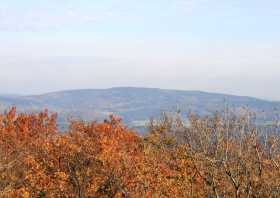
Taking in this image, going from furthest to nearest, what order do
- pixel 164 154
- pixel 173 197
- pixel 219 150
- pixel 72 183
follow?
pixel 72 183 → pixel 164 154 → pixel 173 197 → pixel 219 150

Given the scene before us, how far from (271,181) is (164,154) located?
58.5 feet

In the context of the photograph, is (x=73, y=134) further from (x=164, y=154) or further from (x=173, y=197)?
(x=173, y=197)

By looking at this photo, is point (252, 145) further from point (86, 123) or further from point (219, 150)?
point (86, 123)

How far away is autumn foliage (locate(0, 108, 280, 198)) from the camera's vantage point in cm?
2881

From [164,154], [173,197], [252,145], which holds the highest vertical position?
[252,145]

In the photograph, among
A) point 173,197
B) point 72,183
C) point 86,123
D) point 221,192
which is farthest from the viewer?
point 86,123

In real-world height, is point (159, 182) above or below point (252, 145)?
below

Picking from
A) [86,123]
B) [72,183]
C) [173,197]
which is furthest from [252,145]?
[86,123]

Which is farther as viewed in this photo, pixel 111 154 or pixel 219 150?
pixel 111 154

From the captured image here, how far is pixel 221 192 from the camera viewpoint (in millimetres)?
34094

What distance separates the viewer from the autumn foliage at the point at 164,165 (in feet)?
94.5

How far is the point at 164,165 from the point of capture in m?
45.8

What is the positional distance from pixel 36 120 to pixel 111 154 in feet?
243

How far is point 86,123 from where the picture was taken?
76.6 m
